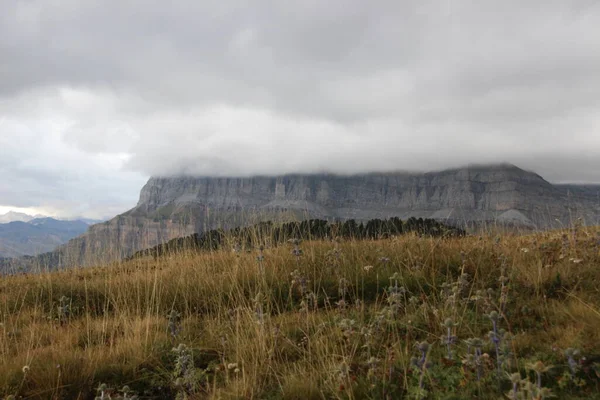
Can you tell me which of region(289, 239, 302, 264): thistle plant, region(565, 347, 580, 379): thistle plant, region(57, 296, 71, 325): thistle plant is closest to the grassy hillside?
region(565, 347, 580, 379): thistle plant

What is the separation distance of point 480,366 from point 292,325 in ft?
8.33

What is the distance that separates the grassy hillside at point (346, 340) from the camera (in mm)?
2965

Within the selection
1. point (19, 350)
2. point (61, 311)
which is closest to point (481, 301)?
point (19, 350)

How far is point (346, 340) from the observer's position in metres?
4.19

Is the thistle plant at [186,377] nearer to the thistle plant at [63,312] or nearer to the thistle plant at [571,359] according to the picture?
the thistle plant at [571,359]

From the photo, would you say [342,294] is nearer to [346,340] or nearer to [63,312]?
[346,340]

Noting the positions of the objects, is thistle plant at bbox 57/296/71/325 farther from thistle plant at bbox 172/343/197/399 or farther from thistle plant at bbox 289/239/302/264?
thistle plant at bbox 289/239/302/264

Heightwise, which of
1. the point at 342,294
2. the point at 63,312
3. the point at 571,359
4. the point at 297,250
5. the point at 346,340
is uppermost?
the point at 297,250

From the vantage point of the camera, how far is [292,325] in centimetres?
487

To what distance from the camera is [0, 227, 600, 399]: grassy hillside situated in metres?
2.96

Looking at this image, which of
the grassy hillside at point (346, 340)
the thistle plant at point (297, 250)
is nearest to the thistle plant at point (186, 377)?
the grassy hillside at point (346, 340)

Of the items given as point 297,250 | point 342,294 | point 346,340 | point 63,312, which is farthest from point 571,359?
point 63,312

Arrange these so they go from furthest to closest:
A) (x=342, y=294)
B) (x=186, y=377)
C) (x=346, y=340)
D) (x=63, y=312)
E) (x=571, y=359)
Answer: (x=63, y=312)
(x=342, y=294)
(x=346, y=340)
(x=186, y=377)
(x=571, y=359)

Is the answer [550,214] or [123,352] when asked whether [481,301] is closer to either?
[123,352]
